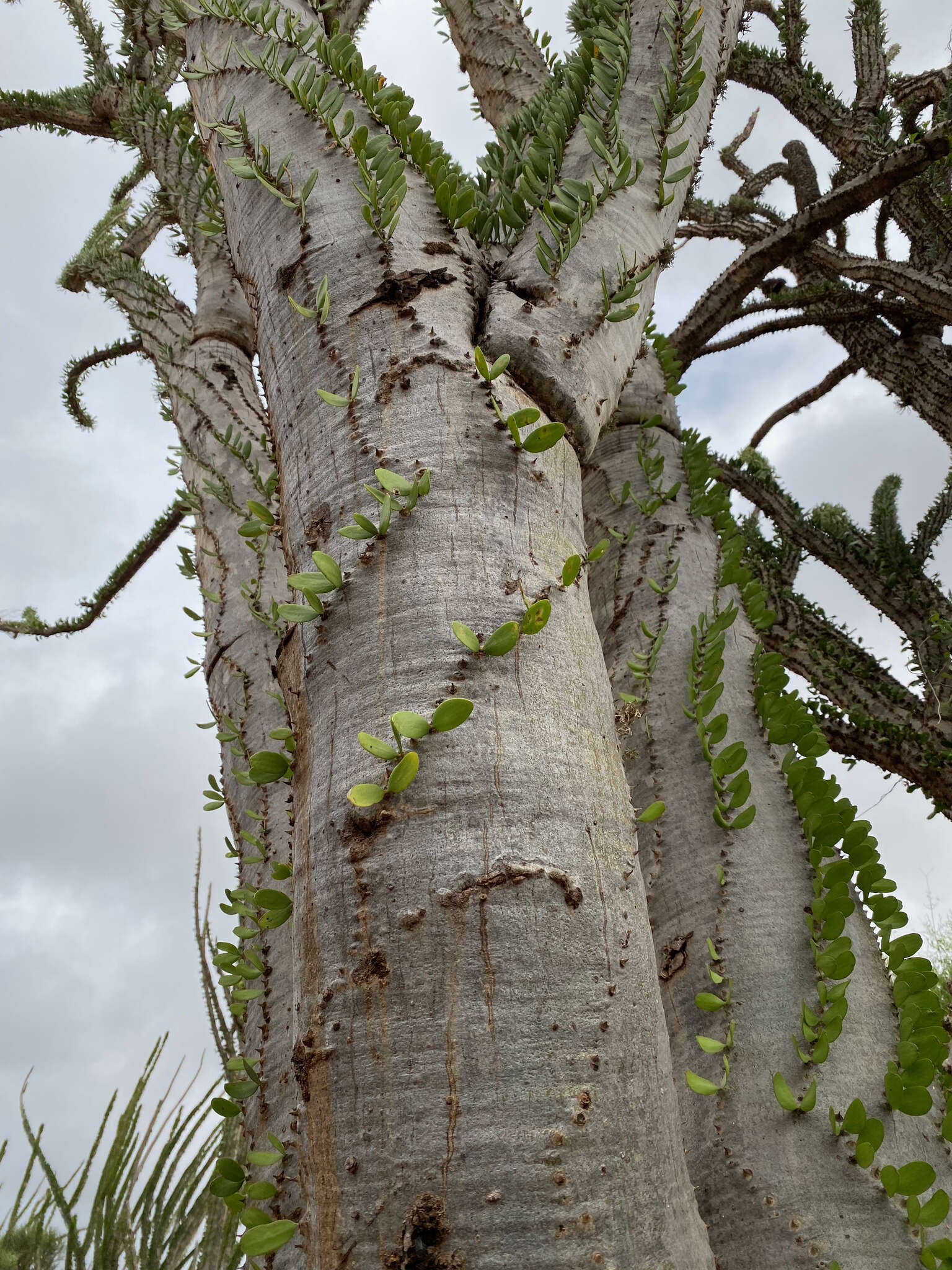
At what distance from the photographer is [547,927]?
684 millimetres

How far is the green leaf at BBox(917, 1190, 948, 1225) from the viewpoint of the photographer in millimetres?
862

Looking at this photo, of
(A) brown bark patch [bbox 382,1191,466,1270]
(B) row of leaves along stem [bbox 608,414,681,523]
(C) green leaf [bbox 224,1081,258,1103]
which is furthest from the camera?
(B) row of leaves along stem [bbox 608,414,681,523]

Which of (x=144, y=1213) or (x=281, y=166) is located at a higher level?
(x=281, y=166)

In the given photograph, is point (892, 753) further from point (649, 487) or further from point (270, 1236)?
point (270, 1236)

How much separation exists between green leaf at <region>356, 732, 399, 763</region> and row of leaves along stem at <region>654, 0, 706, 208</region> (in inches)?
39.4

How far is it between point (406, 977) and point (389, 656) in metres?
0.28

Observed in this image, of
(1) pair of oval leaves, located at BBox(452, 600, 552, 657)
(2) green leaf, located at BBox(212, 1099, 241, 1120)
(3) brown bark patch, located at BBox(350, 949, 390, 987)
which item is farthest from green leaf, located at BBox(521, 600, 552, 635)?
(2) green leaf, located at BBox(212, 1099, 241, 1120)

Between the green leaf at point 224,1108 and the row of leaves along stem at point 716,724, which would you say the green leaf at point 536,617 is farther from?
the green leaf at point 224,1108

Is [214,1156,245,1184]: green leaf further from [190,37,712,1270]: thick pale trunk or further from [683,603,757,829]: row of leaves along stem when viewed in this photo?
[683,603,757,829]: row of leaves along stem

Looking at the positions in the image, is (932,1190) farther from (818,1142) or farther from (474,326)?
(474,326)

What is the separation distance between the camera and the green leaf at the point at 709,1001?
107 cm

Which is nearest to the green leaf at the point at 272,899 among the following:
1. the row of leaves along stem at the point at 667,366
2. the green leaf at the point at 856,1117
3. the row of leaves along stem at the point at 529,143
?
the green leaf at the point at 856,1117

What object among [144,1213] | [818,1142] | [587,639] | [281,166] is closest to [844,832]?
[818,1142]

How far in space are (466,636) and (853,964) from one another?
685 millimetres
